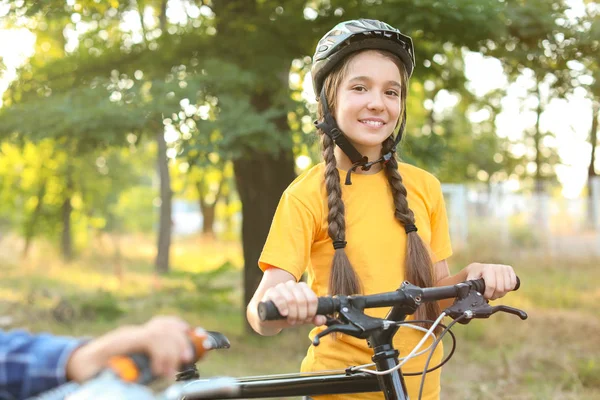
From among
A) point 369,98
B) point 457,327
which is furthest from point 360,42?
point 457,327

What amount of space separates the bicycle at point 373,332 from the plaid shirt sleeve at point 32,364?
262mm

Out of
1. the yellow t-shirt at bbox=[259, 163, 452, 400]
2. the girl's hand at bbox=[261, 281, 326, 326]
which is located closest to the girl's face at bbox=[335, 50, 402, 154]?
the yellow t-shirt at bbox=[259, 163, 452, 400]

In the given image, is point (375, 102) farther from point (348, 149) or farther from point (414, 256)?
point (414, 256)

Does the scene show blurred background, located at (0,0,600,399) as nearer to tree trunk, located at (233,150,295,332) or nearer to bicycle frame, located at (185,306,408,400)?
tree trunk, located at (233,150,295,332)

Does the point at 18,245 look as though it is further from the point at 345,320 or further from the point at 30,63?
the point at 345,320

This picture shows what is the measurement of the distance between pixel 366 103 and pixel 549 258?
14416 millimetres

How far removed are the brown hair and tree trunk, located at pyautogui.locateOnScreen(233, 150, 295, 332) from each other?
215 inches

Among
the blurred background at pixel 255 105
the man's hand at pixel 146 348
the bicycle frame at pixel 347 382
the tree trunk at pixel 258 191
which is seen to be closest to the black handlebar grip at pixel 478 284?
the bicycle frame at pixel 347 382

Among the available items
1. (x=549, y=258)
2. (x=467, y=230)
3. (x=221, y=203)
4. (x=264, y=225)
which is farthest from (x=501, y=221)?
(x=221, y=203)

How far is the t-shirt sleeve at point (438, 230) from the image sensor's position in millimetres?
2617

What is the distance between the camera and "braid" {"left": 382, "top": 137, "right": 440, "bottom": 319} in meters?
2.38

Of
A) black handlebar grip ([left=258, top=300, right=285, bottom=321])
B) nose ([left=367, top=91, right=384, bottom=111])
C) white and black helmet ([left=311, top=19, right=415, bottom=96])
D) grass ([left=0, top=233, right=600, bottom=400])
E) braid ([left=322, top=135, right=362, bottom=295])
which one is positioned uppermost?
white and black helmet ([left=311, top=19, right=415, bottom=96])

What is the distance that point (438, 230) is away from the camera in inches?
104

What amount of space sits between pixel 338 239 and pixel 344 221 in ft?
0.23
